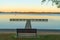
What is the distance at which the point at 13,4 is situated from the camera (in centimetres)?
498

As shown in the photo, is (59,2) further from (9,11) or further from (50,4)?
(9,11)

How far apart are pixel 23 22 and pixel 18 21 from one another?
0.50ft

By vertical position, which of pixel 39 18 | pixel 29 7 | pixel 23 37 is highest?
pixel 29 7

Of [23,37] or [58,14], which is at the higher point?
[58,14]

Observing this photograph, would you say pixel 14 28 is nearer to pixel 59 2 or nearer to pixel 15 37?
pixel 15 37

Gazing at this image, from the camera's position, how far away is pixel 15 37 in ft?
14.5

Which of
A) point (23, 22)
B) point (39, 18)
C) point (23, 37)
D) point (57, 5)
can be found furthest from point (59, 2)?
point (23, 37)

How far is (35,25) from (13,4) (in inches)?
33.8

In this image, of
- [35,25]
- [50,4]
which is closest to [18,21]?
[35,25]

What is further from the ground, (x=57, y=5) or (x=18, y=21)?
(x=57, y=5)

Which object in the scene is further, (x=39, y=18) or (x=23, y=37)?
(x=39, y=18)

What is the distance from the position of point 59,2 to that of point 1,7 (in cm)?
164

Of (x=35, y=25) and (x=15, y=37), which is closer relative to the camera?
(x=15, y=37)

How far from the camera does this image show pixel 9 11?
4949 mm
